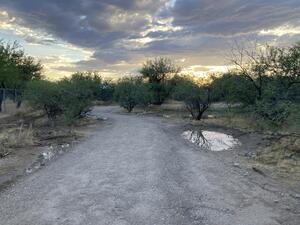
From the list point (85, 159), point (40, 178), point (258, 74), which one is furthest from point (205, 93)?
point (40, 178)

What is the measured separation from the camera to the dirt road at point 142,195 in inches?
277

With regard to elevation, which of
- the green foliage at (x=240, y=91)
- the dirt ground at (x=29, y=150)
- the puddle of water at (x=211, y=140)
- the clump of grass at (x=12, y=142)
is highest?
the green foliage at (x=240, y=91)

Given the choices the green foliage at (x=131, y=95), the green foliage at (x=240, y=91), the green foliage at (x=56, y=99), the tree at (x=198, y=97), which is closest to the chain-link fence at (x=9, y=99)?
the green foliage at (x=56, y=99)

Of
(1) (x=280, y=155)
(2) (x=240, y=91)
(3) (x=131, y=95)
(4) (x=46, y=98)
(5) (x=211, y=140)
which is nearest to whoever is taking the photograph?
(1) (x=280, y=155)

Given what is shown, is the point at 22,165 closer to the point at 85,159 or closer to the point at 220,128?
the point at 85,159

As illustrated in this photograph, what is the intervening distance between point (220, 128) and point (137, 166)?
43.1 ft

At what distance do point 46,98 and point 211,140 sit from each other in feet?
36.5

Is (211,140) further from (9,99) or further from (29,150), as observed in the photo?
(9,99)

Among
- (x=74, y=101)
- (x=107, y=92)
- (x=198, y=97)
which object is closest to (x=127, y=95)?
(x=198, y=97)

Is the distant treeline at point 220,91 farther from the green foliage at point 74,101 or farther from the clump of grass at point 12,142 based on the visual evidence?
the clump of grass at point 12,142

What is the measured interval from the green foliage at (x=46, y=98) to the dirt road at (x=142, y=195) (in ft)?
37.0

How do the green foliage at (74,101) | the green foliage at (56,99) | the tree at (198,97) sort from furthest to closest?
the tree at (198,97) → the green foliage at (56,99) → the green foliage at (74,101)

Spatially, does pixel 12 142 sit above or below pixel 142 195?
above

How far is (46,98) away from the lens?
23.8 m
